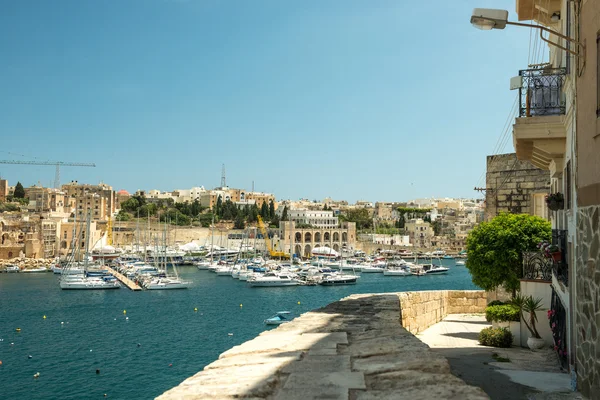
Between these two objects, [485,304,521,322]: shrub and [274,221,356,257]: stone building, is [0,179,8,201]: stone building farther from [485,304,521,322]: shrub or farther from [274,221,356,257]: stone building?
[485,304,521,322]: shrub

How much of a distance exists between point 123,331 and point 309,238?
213 feet

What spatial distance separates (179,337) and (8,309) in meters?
15.4

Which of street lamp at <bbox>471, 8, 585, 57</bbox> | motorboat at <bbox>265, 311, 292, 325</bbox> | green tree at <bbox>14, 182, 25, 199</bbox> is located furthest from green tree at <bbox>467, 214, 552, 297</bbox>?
green tree at <bbox>14, 182, 25, 199</bbox>

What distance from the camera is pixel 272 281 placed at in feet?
156

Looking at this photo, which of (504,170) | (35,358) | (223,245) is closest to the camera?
(504,170)

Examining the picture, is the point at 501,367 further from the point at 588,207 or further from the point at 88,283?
the point at 88,283

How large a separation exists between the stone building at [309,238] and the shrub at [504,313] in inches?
2874

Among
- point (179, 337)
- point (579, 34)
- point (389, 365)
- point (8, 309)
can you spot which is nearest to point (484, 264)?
point (579, 34)

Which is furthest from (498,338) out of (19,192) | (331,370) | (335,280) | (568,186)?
(19,192)

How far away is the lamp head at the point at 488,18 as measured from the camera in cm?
488

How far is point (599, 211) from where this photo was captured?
14.1 ft

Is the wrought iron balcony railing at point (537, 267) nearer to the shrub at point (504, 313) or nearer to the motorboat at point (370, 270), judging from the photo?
the shrub at point (504, 313)

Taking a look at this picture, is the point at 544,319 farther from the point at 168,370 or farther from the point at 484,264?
the point at 168,370

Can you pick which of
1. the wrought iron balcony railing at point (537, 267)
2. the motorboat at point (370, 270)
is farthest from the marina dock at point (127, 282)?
the wrought iron balcony railing at point (537, 267)
